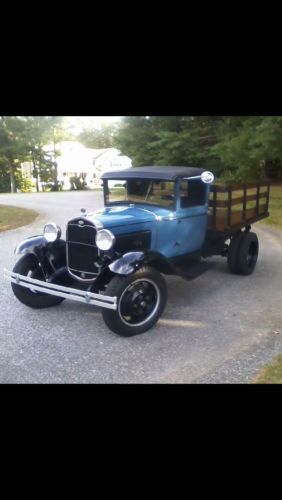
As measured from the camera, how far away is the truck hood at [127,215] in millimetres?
4675

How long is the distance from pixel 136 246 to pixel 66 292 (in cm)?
105

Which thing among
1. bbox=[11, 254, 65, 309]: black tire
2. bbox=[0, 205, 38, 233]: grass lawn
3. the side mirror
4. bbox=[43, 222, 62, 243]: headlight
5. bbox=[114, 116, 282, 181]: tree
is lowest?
bbox=[0, 205, 38, 233]: grass lawn

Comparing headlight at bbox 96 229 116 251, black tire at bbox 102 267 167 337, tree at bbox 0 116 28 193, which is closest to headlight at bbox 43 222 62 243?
headlight at bbox 96 229 116 251

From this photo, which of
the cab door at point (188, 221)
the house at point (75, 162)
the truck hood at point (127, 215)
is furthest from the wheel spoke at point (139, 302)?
the house at point (75, 162)

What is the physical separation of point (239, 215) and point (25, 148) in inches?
1132

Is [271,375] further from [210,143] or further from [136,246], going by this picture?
[210,143]

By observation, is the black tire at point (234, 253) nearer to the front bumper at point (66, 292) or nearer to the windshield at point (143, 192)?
the windshield at point (143, 192)

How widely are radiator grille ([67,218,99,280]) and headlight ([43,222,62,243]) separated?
272 millimetres

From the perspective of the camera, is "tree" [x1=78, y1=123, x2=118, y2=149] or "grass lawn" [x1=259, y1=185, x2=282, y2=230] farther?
"tree" [x1=78, y1=123, x2=118, y2=149]

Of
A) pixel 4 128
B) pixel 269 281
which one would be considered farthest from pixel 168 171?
pixel 4 128

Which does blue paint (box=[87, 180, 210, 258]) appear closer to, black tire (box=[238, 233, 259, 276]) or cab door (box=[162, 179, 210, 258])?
cab door (box=[162, 179, 210, 258])

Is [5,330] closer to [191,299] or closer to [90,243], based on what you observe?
[90,243]

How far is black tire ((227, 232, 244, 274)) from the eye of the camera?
21.0 feet

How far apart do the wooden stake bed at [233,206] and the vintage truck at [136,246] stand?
2 cm
